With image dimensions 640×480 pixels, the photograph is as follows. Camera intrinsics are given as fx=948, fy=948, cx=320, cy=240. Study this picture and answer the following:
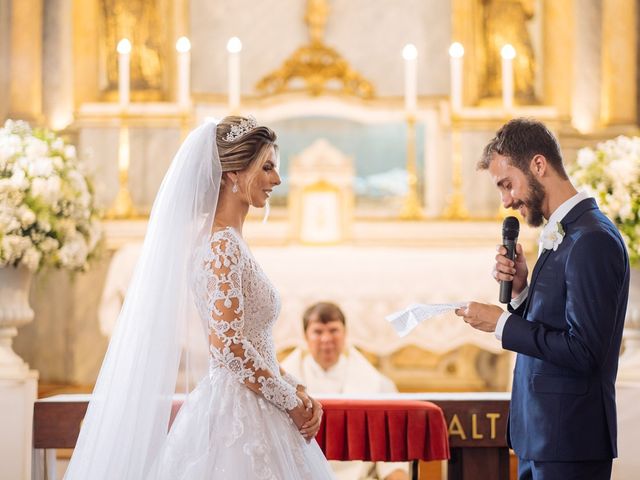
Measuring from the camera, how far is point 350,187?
22.2 ft

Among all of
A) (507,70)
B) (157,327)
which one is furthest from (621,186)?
(507,70)

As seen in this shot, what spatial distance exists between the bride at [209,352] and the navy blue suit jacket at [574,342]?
712 millimetres

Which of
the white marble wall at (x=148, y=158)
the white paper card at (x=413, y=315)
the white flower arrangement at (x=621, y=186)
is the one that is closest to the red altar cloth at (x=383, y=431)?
the white paper card at (x=413, y=315)

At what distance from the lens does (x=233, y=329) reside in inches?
112

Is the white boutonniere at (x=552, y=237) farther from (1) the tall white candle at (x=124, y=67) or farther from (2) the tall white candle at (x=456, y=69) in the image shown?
(1) the tall white candle at (x=124, y=67)

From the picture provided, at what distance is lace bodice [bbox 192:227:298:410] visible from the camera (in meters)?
2.83

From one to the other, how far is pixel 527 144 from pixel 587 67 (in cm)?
583

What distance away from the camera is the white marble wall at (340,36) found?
8328mm

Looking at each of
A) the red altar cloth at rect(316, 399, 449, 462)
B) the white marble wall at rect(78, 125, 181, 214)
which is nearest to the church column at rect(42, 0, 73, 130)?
the white marble wall at rect(78, 125, 181, 214)

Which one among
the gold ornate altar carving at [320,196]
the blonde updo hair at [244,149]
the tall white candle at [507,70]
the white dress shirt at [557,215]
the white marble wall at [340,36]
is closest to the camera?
the white dress shirt at [557,215]

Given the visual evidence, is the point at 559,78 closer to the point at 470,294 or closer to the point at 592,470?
the point at 470,294

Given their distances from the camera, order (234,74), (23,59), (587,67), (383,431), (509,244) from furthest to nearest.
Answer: (587,67) → (23,59) → (234,74) → (383,431) → (509,244)

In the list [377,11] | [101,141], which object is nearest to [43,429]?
[101,141]

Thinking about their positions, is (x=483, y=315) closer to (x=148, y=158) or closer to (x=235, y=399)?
(x=235, y=399)
